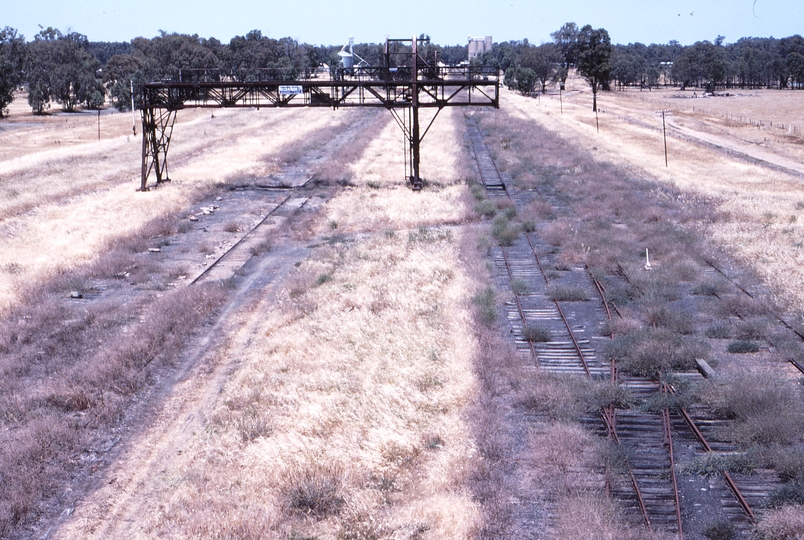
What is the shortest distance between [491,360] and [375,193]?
70.9 feet

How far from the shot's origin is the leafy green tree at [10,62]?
81750 millimetres

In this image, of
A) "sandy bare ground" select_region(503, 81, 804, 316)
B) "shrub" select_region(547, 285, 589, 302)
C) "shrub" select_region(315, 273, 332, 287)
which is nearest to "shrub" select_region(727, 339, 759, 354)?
"sandy bare ground" select_region(503, 81, 804, 316)

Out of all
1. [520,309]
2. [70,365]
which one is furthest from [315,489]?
[520,309]

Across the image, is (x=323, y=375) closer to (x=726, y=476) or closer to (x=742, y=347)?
(x=726, y=476)

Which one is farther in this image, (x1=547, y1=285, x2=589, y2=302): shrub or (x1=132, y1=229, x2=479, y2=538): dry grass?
(x1=547, y1=285, x2=589, y2=302): shrub

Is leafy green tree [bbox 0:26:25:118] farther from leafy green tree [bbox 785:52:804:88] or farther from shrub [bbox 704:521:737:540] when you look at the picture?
leafy green tree [bbox 785:52:804:88]

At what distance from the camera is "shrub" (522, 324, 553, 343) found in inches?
608

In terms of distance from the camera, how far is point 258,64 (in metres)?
136

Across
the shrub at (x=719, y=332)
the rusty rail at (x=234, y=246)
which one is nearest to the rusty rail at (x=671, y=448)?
the shrub at (x=719, y=332)

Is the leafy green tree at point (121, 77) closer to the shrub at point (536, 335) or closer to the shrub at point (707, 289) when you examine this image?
the shrub at point (707, 289)

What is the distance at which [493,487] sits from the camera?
998 centimetres

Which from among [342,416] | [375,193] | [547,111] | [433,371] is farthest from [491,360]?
[547,111]

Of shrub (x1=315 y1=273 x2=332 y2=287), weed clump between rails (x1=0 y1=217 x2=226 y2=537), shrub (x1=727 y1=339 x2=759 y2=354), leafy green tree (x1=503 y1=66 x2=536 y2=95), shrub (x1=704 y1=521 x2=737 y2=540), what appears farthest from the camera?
leafy green tree (x1=503 y1=66 x2=536 y2=95)

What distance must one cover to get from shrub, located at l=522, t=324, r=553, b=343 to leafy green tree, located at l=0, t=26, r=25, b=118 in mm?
82391
